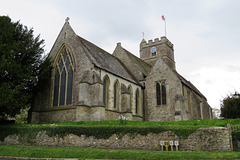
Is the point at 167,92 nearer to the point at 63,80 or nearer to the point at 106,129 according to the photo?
the point at 63,80

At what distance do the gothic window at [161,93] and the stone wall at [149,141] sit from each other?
15.7 m

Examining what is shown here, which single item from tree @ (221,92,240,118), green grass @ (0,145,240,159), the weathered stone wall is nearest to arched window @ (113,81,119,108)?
the weathered stone wall

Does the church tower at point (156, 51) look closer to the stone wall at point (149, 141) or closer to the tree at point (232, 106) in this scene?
the tree at point (232, 106)

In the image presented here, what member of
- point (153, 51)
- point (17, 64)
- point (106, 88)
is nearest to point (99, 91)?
point (106, 88)

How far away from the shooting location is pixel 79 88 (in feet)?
77.6

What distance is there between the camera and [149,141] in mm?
15570

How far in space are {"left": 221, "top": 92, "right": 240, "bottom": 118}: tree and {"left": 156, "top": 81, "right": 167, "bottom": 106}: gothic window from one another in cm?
936

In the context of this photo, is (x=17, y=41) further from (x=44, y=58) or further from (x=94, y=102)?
(x=94, y=102)

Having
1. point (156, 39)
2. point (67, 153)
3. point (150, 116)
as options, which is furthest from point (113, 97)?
point (156, 39)

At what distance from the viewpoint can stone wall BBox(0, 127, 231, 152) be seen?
14406mm

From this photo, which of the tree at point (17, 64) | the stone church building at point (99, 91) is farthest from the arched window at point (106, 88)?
the tree at point (17, 64)

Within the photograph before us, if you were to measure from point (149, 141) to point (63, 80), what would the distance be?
1419 centimetres

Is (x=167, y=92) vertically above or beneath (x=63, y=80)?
beneath

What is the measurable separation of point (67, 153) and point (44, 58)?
15.7m
